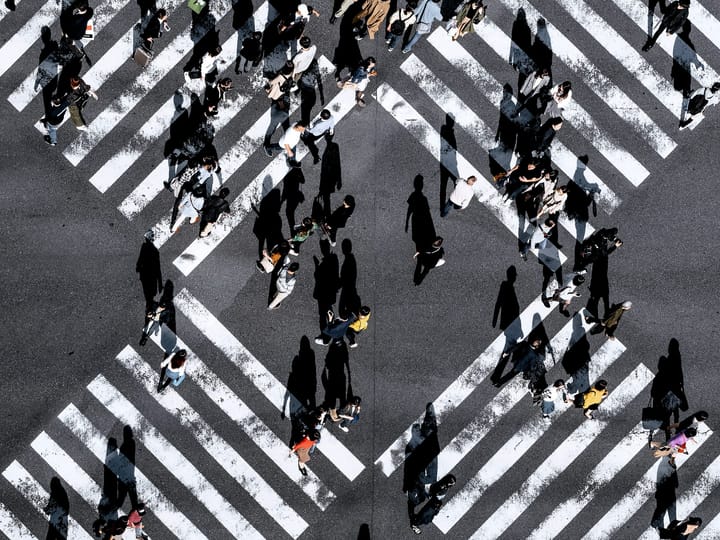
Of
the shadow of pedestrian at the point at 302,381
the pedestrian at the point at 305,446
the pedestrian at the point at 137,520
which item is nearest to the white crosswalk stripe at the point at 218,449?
the pedestrian at the point at 305,446

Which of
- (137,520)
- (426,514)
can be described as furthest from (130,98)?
(426,514)

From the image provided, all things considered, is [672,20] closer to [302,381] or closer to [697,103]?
[697,103]

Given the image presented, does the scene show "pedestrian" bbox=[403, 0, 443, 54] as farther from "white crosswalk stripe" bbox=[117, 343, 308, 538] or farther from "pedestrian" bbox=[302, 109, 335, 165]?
"white crosswalk stripe" bbox=[117, 343, 308, 538]

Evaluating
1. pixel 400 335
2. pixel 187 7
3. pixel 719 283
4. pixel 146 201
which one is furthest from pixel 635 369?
pixel 187 7

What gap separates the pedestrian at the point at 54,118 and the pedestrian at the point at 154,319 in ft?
14.9

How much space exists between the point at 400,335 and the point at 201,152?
6493 mm

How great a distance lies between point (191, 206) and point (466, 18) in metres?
7.72

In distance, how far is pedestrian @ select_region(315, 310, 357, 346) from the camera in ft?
52.6

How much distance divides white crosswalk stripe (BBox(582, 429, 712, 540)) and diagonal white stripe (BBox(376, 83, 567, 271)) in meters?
5.61

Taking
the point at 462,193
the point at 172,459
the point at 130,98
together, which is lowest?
the point at 172,459

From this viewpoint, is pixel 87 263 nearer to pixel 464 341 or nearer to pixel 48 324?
pixel 48 324

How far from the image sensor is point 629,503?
1677 centimetres

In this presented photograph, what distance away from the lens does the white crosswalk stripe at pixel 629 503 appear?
16.7 meters

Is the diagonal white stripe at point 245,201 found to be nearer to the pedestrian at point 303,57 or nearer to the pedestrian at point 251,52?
the pedestrian at point 303,57
